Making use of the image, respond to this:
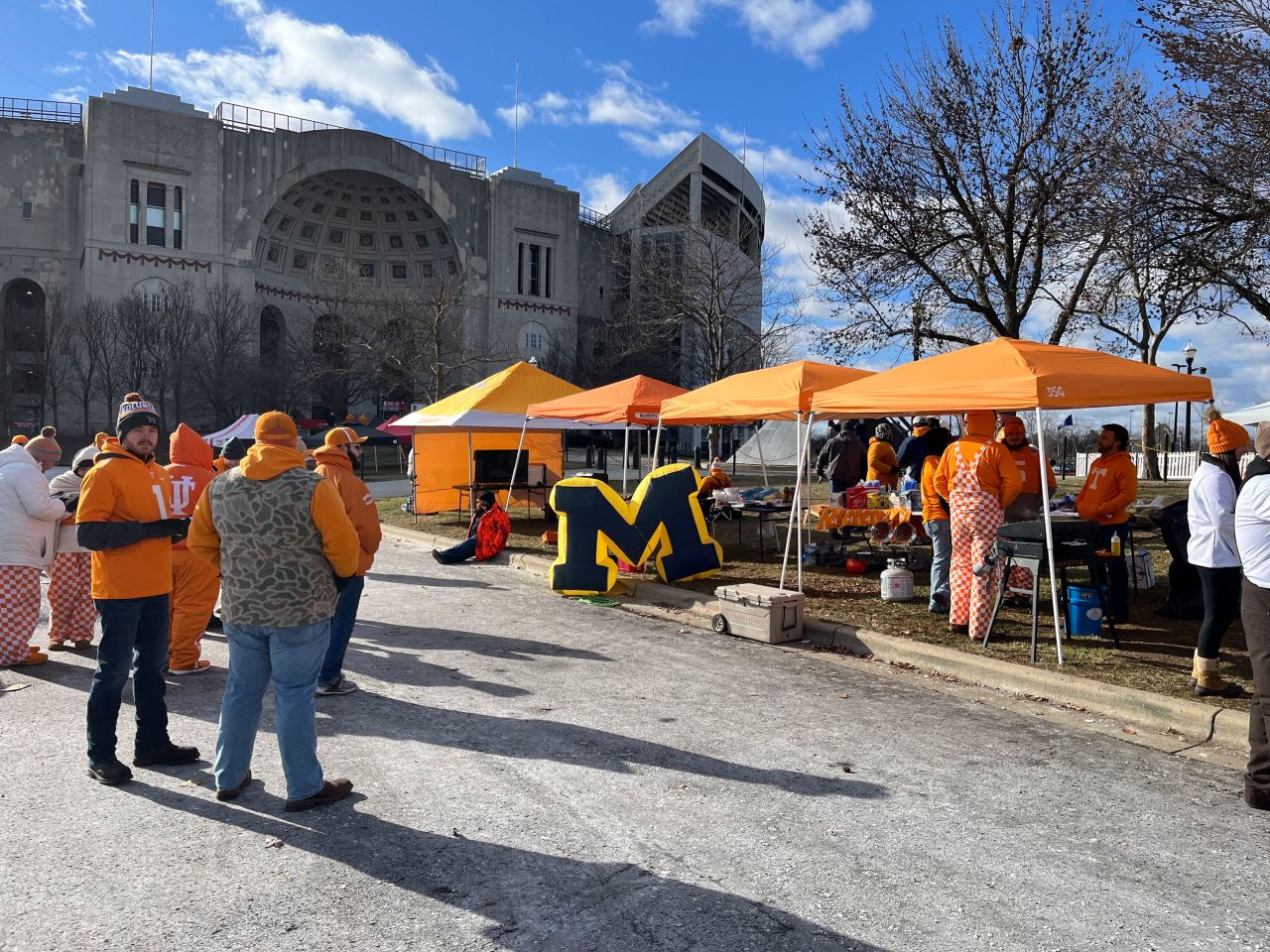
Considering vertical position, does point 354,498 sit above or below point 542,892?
above

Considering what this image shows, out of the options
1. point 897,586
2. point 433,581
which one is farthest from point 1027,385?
point 433,581

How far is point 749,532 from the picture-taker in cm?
1605

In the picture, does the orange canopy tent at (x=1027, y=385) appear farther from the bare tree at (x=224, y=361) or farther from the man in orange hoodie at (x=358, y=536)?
the bare tree at (x=224, y=361)

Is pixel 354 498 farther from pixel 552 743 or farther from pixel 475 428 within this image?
pixel 475 428

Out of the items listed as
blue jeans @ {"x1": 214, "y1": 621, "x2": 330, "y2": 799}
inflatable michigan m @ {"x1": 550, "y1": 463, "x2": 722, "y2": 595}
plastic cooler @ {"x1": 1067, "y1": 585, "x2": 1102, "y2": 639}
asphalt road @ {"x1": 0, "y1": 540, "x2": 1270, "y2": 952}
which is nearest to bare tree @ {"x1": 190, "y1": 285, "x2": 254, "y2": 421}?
inflatable michigan m @ {"x1": 550, "y1": 463, "x2": 722, "y2": 595}

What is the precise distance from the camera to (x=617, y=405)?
1448cm

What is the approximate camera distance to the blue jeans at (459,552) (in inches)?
525

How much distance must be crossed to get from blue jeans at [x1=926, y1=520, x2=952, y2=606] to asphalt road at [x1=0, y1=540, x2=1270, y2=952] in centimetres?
265

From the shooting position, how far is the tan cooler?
27.0ft

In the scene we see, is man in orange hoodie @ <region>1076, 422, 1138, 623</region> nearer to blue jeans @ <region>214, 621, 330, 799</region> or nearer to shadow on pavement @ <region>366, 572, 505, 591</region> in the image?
shadow on pavement @ <region>366, 572, 505, 591</region>

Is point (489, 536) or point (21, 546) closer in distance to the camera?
point (21, 546)

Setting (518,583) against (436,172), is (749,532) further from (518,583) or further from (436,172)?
(436,172)

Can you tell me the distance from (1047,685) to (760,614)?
8.67ft

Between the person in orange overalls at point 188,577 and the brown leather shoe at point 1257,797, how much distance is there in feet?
23.0
